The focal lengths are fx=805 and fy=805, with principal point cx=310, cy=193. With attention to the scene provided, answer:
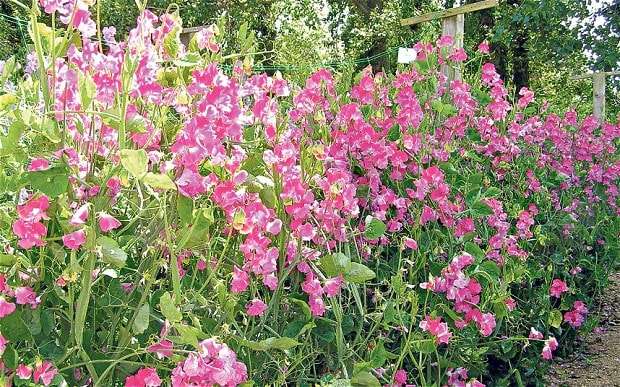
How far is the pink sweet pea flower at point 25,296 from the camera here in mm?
1174

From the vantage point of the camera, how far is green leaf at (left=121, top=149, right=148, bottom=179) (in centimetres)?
100

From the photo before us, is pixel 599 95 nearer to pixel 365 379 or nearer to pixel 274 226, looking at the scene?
pixel 365 379

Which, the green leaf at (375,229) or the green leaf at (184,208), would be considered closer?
the green leaf at (184,208)

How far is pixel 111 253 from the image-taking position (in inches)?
43.6

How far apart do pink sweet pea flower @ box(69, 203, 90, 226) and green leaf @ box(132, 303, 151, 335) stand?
6.7 inches

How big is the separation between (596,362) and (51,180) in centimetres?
268

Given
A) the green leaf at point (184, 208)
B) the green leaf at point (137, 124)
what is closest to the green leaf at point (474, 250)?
the green leaf at point (184, 208)

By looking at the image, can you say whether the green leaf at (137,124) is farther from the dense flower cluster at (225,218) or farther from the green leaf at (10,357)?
the green leaf at (10,357)

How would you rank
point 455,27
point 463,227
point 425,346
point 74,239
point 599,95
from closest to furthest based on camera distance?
point 74,239 < point 425,346 < point 463,227 < point 455,27 < point 599,95

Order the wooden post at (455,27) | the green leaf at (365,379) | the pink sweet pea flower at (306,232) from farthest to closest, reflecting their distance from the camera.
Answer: the wooden post at (455,27) → the green leaf at (365,379) → the pink sweet pea flower at (306,232)

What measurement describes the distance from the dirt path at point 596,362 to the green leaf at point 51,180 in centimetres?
239

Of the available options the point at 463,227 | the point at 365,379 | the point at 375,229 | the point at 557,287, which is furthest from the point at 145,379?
the point at 557,287

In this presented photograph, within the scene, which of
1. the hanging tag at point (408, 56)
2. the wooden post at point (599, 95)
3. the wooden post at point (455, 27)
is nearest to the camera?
the hanging tag at point (408, 56)

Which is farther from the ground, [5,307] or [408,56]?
[408,56]
